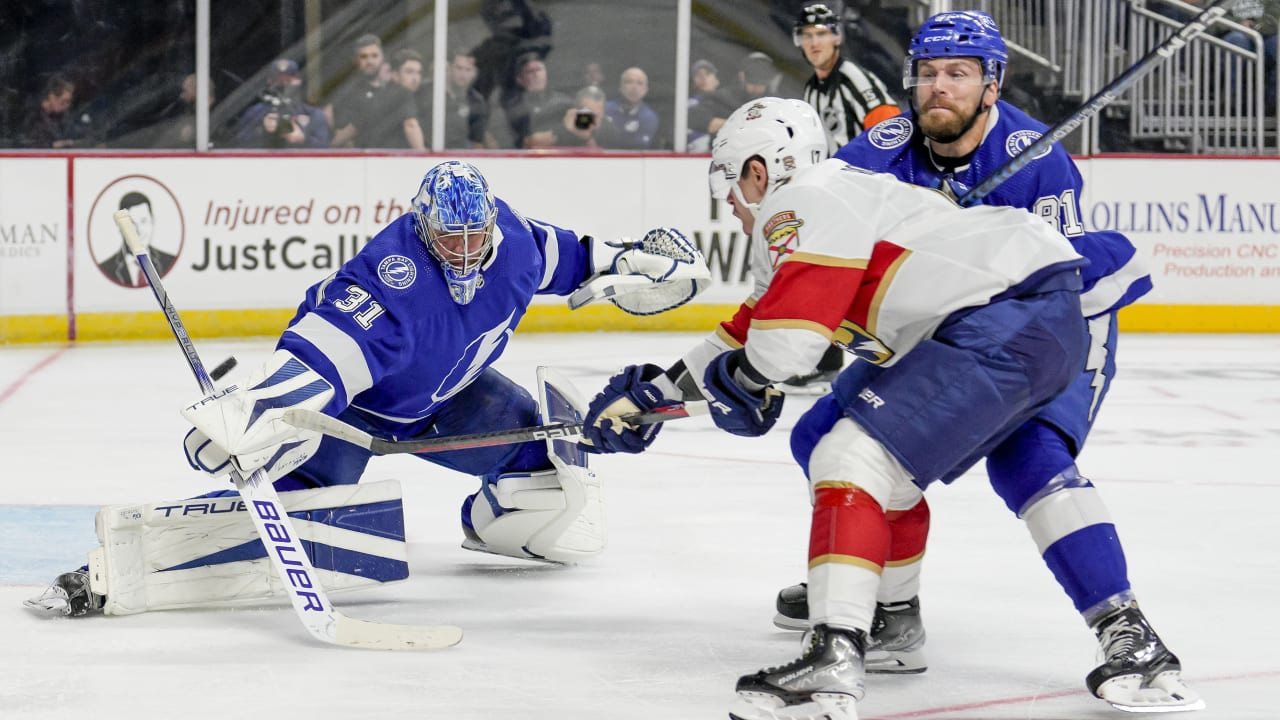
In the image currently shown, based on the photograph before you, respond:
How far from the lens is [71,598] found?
10.5 ft

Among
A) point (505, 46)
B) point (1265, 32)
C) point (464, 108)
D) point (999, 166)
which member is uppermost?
point (1265, 32)

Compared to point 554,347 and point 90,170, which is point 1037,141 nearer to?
point 554,347

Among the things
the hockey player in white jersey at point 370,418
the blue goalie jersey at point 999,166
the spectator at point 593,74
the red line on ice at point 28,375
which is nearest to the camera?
the blue goalie jersey at point 999,166

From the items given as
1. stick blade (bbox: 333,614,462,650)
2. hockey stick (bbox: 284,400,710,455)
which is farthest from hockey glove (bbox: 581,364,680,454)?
stick blade (bbox: 333,614,462,650)

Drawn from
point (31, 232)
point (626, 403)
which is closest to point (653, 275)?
point (626, 403)

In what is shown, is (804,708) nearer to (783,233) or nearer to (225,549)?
(783,233)

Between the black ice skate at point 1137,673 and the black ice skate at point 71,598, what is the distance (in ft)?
5.65

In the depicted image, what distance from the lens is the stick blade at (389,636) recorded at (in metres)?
3.04

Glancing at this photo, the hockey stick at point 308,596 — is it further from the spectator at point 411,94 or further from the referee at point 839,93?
the spectator at point 411,94

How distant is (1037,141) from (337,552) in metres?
1.45

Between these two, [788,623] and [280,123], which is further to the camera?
[280,123]

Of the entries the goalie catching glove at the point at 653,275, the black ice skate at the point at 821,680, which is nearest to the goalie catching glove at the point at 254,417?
the goalie catching glove at the point at 653,275

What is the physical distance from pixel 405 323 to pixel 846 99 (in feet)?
11.7

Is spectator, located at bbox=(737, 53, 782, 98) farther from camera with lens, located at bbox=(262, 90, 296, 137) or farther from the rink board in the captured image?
camera with lens, located at bbox=(262, 90, 296, 137)
